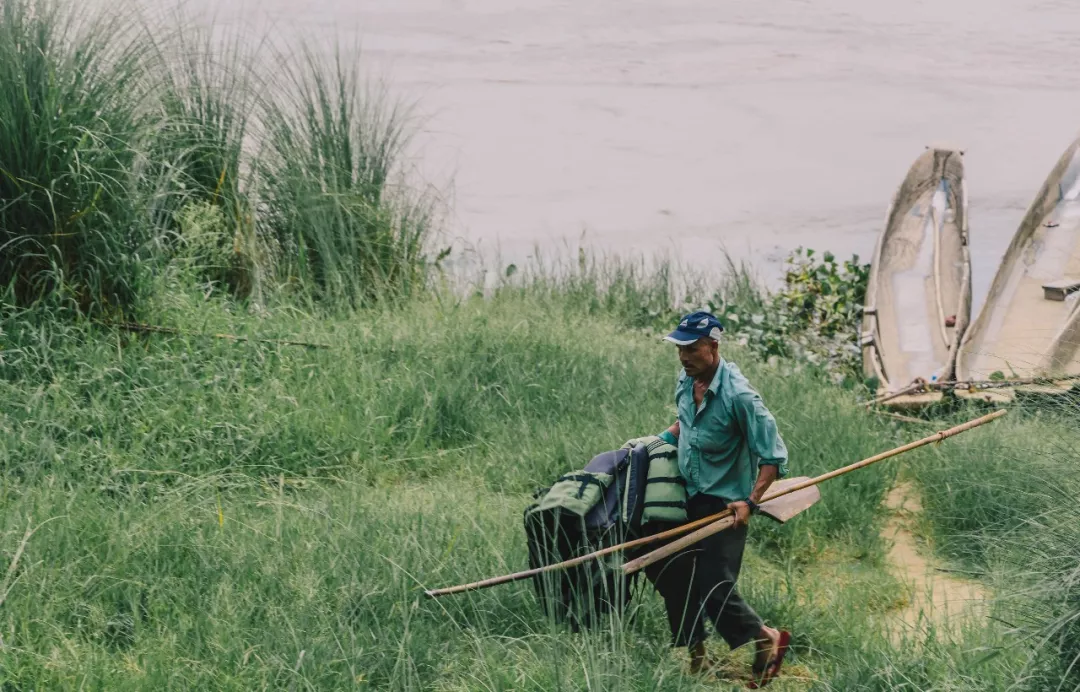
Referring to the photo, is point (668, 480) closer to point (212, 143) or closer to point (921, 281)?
point (212, 143)

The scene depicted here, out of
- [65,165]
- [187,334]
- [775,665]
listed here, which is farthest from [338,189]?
[775,665]

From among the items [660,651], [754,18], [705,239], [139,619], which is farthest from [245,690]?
[754,18]

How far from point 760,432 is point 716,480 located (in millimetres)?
249

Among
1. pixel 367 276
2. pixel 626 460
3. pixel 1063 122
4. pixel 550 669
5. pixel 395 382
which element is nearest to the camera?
pixel 550 669

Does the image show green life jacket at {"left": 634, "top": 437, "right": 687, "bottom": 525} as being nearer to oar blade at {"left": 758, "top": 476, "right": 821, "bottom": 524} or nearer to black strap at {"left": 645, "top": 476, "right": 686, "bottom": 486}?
black strap at {"left": 645, "top": 476, "right": 686, "bottom": 486}

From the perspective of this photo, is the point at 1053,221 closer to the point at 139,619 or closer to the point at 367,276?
the point at 367,276

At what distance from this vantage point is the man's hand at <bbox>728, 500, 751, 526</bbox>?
155 inches

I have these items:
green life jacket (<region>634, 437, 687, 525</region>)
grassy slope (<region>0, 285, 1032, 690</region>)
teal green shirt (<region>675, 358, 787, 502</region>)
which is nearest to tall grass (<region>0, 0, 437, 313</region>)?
grassy slope (<region>0, 285, 1032, 690</region>)

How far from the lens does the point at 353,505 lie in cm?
507

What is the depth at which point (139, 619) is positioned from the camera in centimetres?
412

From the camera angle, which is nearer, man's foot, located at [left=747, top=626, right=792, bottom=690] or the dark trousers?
the dark trousers

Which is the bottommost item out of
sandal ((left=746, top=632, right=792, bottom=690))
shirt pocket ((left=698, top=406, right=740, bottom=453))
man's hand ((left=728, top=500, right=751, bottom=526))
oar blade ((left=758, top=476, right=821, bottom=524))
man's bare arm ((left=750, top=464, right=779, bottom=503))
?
sandal ((left=746, top=632, right=792, bottom=690))

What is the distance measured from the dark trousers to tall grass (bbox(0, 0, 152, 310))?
12.5 ft

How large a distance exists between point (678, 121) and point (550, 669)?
454 inches
